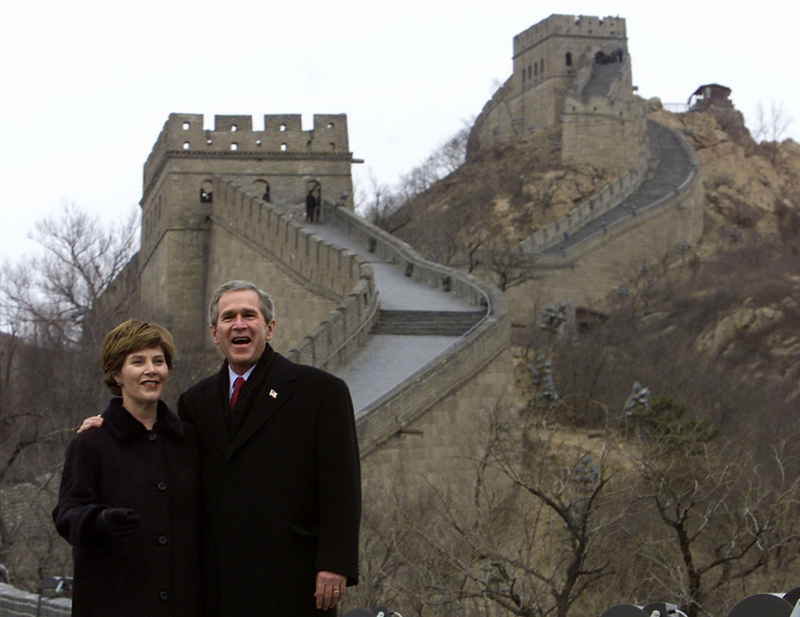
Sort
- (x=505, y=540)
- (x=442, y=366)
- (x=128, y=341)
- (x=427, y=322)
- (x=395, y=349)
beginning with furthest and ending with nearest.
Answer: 1. (x=427, y=322)
2. (x=395, y=349)
3. (x=442, y=366)
4. (x=505, y=540)
5. (x=128, y=341)

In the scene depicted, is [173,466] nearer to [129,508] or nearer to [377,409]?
[129,508]

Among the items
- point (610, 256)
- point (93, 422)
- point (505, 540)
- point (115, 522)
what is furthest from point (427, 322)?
point (115, 522)

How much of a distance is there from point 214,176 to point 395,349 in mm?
17056

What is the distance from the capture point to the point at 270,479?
5898 mm

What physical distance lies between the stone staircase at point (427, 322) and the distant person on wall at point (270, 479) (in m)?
21.1

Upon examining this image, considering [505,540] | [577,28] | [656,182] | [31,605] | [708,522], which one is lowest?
[505,540]

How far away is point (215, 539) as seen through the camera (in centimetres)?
591

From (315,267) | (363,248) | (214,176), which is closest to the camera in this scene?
(315,267)

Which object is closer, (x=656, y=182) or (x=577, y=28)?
(x=656, y=182)

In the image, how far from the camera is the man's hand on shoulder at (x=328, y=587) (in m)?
5.72

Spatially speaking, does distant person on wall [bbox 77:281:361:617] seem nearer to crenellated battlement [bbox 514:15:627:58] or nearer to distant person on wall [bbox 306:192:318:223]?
distant person on wall [bbox 306:192:318:223]

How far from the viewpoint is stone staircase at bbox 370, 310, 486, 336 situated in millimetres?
27312

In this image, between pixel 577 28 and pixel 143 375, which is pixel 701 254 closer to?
pixel 577 28

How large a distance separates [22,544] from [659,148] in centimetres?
4492
